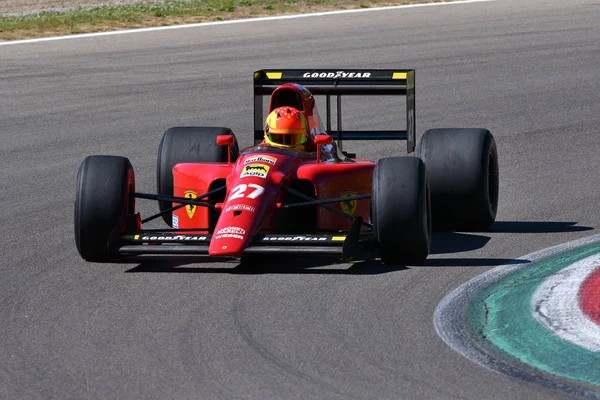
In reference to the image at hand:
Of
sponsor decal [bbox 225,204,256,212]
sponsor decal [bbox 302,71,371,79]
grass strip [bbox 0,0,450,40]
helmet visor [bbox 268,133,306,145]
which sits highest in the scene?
grass strip [bbox 0,0,450,40]

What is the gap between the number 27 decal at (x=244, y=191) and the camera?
1002cm

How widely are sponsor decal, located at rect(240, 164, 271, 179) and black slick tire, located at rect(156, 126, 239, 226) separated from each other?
1535mm

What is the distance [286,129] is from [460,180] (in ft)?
5.26

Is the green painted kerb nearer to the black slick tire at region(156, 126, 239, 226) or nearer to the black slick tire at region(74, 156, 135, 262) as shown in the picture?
the black slick tire at region(74, 156, 135, 262)

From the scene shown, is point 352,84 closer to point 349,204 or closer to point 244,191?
point 349,204

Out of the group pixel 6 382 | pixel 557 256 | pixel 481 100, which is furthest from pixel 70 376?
pixel 481 100

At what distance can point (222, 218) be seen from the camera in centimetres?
990

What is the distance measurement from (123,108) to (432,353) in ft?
38.4

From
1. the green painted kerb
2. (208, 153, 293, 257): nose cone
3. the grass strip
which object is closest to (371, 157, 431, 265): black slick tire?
the green painted kerb

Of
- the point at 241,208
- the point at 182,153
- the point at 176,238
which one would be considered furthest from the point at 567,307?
the point at 182,153

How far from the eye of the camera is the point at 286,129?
1097cm

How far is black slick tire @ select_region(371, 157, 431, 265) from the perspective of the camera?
9.75m

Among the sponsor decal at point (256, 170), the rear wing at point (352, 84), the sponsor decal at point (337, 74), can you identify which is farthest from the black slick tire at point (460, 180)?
the sponsor decal at point (256, 170)

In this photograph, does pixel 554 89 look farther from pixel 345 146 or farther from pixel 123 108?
pixel 123 108
